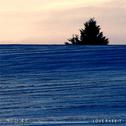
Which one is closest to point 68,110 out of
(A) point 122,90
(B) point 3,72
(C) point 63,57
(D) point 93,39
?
(A) point 122,90

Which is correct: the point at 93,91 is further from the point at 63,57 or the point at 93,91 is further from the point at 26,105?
the point at 63,57

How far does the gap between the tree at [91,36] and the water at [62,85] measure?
16.4m

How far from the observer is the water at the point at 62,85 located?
41.6 feet

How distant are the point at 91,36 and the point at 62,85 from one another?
81.9 feet

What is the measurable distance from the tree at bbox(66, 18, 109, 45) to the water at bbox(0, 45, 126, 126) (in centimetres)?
1636

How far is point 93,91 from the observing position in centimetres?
1608

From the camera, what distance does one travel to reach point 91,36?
4212 cm

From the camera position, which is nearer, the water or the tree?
Result: the water

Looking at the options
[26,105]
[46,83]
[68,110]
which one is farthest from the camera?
[46,83]

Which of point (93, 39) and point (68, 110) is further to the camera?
point (93, 39)

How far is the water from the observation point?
12.7 m

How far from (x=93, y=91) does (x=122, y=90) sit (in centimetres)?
69

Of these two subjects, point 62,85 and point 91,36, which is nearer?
point 62,85

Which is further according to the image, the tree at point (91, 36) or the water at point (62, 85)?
the tree at point (91, 36)
